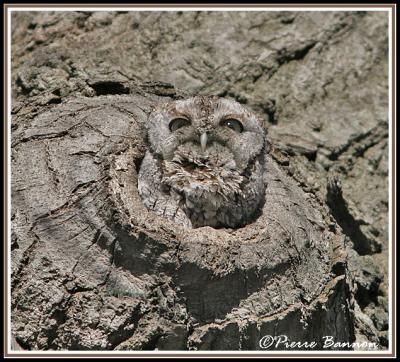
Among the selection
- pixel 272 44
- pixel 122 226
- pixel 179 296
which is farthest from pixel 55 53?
pixel 179 296

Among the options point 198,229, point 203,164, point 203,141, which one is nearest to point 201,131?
point 203,141

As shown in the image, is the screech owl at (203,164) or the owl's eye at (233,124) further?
the owl's eye at (233,124)

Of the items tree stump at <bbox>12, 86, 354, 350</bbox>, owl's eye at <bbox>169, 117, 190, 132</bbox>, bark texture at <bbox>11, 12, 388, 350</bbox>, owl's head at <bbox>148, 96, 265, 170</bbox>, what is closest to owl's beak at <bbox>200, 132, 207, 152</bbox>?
owl's head at <bbox>148, 96, 265, 170</bbox>

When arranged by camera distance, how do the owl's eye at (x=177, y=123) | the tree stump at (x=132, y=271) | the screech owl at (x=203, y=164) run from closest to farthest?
the tree stump at (x=132, y=271) → the screech owl at (x=203, y=164) → the owl's eye at (x=177, y=123)

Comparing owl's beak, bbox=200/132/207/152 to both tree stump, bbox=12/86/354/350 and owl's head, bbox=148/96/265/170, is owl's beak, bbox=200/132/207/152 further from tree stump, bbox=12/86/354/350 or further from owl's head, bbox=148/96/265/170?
tree stump, bbox=12/86/354/350

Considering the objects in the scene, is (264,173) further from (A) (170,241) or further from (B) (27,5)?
(B) (27,5)

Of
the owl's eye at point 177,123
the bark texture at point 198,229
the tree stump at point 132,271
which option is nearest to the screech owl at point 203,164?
the owl's eye at point 177,123

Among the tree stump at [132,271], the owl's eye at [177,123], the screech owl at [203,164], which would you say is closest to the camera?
the tree stump at [132,271]

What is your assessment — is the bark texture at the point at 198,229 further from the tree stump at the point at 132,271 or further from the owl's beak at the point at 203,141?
the owl's beak at the point at 203,141
